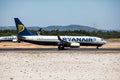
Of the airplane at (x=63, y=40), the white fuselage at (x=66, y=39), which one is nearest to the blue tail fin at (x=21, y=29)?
the airplane at (x=63, y=40)

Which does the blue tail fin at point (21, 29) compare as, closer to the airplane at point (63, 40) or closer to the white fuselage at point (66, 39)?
the airplane at point (63, 40)

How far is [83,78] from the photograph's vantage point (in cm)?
2264

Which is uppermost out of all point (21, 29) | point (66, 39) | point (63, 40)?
point (21, 29)

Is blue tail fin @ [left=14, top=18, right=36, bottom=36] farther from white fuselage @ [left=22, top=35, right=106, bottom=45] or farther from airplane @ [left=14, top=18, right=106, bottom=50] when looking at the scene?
white fuselage @ [left=22, top=35, right=106, bottom=45]

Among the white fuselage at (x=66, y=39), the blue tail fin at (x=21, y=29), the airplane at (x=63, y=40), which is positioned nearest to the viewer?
the airplane at (x=63, y=40)

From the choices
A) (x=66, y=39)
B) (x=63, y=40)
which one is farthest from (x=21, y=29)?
(x=66, y=39)

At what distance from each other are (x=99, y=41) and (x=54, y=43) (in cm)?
1019

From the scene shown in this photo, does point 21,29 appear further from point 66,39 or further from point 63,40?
point 66,39

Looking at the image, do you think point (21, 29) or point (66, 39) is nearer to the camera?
point (66, 39)

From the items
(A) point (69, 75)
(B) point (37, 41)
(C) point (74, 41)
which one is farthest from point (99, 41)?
(A) point (69, 75)

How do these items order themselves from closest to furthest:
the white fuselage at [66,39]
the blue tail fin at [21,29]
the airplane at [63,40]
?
1. the airplane at [63,40]
2. the white fuselage at [66,39]
3. the blue tail fin at [21,29]

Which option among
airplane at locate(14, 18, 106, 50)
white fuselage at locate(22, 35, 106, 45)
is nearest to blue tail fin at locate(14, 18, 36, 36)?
airplane at locate(14, 18, 106, 50)

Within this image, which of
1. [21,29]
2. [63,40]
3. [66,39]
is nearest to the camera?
[63,40]

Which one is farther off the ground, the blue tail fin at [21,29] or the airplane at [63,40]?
the blue tail fin at [21,29]
